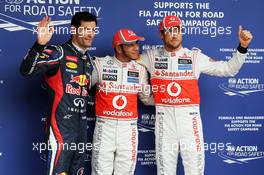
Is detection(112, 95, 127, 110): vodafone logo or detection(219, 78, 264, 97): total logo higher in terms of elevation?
detection(219, 78, 264, 97): total logo

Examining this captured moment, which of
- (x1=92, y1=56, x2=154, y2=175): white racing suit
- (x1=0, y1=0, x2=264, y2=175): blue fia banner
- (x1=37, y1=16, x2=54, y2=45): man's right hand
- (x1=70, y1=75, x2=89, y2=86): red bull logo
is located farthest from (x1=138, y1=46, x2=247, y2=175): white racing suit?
(x1=37, y1=16, x2=54, y2=45): man's right hand

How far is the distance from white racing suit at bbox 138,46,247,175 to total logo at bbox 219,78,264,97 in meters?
0.42

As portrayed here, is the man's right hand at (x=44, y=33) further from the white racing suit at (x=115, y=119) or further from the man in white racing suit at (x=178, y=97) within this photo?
the man in white racing suit at (x=178, y=97)

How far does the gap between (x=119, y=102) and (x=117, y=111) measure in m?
0.06

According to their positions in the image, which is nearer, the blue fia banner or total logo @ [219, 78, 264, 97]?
the blue fia banner

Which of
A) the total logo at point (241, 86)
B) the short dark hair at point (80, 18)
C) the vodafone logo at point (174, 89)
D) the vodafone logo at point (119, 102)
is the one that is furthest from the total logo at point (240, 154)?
the short dark hair at point (80, 18)

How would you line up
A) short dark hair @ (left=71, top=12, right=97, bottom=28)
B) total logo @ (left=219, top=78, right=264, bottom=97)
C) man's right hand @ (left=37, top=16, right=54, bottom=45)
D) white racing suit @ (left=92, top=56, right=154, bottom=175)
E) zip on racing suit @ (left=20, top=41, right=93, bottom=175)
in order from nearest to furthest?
man's right hand @ (left=37, top=16, right=54, bottom=45), zip on racing suit @ (left=20, top=41, right=93, bottom=175), short dark hair @ (left=71, top=12, right=97, bottom=28), white racing suit @ (left=92, top=56, right=154, bottom=175), total logo @ (left=219, top=78, right=264, bottom=97)

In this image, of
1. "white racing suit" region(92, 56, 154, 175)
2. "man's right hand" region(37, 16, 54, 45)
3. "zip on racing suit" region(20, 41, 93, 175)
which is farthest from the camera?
"white racing suit" region(92, 56, 154, 175)

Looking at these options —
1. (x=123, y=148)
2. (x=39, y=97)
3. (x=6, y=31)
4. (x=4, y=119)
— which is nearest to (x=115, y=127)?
(x=123, y=148)

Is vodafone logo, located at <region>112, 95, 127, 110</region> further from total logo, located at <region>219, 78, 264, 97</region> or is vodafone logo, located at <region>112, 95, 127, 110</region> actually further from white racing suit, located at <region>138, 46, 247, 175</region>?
total logo, located at <region>219, 78, 264, 97</region>

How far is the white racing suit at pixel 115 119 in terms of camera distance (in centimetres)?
261

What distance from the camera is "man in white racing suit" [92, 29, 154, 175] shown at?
261 cm

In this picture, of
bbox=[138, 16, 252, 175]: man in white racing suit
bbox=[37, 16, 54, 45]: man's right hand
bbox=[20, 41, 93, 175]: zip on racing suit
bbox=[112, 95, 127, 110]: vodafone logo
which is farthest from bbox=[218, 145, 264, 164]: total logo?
bbox=[37, 16, 54, 45]: man's right hand

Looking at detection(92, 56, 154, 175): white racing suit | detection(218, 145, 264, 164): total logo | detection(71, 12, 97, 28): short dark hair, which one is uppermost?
detection(71, 12, 97, 28): short dark hair
